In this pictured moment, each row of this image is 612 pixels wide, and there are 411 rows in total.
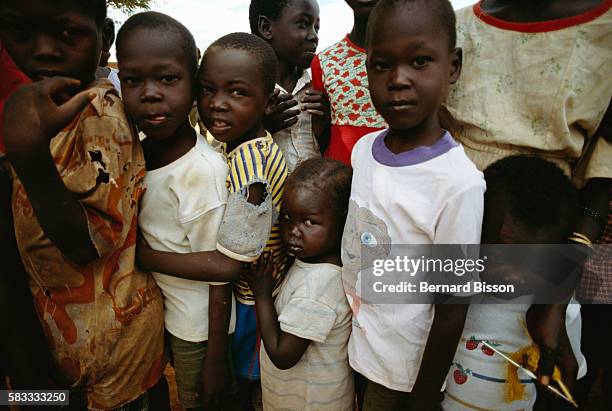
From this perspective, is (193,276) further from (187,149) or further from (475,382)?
(475,382)

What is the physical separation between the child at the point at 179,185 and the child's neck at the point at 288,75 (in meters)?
1.07

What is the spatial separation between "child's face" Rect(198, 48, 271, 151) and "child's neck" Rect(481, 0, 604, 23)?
0.91 metres

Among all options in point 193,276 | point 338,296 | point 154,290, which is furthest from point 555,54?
point 154,290

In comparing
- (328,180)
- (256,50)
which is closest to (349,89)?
(256,50)

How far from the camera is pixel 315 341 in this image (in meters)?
1.48

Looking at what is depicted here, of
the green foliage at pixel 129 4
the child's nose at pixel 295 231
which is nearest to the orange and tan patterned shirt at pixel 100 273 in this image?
the child's nose at pixel 295 231

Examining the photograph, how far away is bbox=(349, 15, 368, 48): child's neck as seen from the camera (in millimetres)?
1958

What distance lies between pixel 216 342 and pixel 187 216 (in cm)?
49

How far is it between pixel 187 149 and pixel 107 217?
40 centimetres

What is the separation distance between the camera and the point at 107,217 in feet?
4.00

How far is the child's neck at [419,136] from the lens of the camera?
127cm

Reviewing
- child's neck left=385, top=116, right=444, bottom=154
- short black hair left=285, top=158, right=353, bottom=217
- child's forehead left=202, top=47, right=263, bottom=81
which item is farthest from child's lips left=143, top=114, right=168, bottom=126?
child's neck left=385, top=116, right=444, bottom=154

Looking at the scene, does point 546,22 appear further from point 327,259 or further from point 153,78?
point 153,78

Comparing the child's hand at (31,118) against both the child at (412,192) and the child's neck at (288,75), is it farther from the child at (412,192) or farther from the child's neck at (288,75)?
the child's neck at (288,75)
